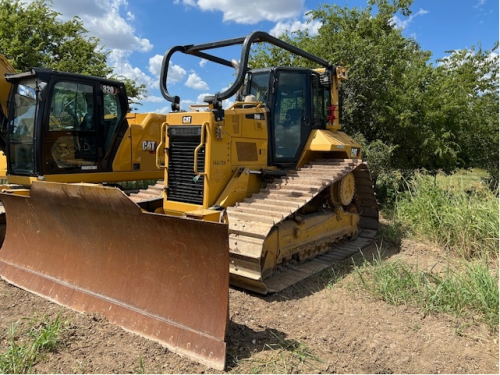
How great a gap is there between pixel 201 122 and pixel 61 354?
2953 millimetres

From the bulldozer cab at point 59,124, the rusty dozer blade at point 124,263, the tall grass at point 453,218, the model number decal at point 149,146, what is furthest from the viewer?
the model number decal at point 149,146

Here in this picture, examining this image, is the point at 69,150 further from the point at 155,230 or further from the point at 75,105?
the point at 155,230

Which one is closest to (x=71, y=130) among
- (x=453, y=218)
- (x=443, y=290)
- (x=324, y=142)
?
(x=324, y=142)

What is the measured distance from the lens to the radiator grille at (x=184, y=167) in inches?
203

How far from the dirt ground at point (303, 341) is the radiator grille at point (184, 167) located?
1.41 m

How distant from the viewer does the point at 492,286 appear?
4.05m

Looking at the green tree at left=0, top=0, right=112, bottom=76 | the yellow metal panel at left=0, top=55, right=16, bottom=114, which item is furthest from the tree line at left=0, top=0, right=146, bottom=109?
the yellow metal panel at left=0, top=55, right=16, bottom=114

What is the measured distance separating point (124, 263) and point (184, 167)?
5.63 ft

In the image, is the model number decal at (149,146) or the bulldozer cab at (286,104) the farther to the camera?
the model number decal at (149,146)

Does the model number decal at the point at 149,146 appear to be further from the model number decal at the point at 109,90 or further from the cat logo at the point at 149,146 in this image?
the model number decal at the point at 109,90

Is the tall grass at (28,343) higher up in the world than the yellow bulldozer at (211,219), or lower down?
lower down

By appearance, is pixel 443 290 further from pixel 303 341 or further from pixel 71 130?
pixel 71 130

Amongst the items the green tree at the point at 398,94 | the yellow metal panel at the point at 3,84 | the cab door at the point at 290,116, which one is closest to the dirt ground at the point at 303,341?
the cab door at the point at 290,116

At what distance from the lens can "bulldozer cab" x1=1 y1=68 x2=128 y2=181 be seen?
6.65 metres
